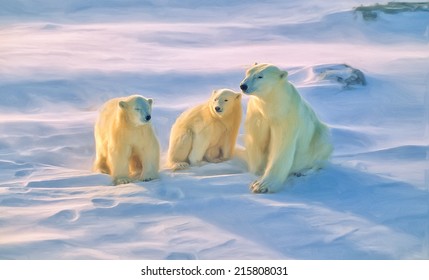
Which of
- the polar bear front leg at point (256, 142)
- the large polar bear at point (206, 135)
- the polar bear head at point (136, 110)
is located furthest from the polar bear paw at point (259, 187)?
the polar bear head at point (136, 110)

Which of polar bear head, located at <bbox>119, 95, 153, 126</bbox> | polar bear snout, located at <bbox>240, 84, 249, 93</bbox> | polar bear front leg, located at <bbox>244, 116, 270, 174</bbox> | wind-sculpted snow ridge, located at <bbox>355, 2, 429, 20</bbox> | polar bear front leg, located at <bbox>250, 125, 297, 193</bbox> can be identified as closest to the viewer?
polar bear snout, located at <bbox>240, 84, 249, 93</bbox>

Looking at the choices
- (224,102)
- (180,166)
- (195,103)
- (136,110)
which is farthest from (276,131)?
(195,103)

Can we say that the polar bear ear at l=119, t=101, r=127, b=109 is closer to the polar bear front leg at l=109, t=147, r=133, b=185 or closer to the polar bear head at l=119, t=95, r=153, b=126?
the polar bear head at l=119, t=95, r=153, b=126

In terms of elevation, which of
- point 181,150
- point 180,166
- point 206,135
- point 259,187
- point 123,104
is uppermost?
point 123,104

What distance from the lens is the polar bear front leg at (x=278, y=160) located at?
22.2 feet

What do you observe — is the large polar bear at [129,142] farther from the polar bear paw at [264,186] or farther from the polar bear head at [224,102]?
the polar bear paw at [264,186]

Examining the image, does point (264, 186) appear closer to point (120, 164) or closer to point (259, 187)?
point (259, 187)

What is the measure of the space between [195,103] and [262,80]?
10.5ft

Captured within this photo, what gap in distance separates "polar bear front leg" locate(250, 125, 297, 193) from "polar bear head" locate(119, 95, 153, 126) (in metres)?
1.14

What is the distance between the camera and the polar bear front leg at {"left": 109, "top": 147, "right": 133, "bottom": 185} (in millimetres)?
7109

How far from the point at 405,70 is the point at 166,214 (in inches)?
238

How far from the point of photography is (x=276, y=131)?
6.91 meters

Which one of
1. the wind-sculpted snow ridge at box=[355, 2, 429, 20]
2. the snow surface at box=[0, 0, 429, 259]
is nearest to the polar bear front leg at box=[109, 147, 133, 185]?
the snow surface at box=[0, 0, 429, 259]

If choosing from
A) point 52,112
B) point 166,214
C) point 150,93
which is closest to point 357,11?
point 150,93
